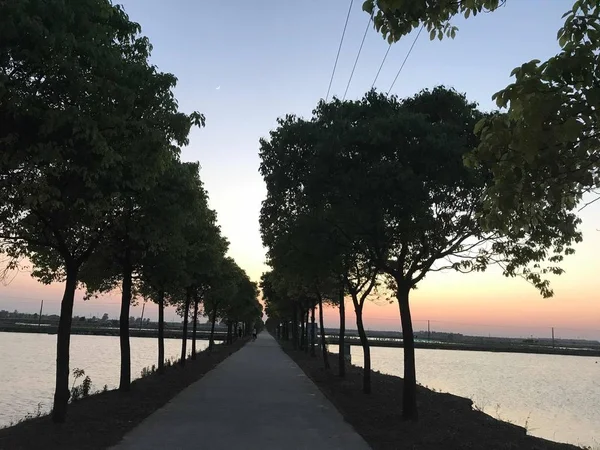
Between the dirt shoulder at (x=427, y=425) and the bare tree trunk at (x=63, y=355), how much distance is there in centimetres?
564

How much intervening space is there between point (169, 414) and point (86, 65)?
7876 mm

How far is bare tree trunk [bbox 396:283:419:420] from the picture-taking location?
1185cm

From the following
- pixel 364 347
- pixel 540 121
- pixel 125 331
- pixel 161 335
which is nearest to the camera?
pixel 540 121

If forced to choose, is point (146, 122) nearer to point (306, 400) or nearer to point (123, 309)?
point (123, 309)

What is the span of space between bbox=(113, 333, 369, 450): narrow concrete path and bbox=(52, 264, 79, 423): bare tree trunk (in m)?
1.45

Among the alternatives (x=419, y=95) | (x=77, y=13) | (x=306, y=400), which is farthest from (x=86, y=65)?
(x=306, y=400)

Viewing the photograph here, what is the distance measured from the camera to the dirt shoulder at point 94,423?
8.30 meters

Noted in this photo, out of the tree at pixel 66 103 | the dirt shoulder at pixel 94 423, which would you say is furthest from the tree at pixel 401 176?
the dirt shoulder at pixel 94 423

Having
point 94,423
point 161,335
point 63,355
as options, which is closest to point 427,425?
point 94,423

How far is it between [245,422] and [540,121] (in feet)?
30.4

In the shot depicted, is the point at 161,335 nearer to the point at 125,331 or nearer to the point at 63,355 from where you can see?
the point at 125,331

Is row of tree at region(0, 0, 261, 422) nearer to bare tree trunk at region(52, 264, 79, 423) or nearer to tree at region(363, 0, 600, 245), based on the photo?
bare tree trunk at region(52, 264, 79, 423)

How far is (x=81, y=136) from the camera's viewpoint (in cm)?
650

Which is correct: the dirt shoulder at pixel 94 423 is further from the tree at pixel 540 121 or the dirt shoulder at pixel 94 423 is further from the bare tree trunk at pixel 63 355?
the tree at pixel 540 121
